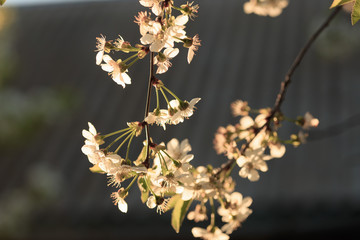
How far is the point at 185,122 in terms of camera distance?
338cm

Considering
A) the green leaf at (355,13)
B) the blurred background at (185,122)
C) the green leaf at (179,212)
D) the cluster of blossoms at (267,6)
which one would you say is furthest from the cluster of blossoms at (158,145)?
the blurred background at (185,122)

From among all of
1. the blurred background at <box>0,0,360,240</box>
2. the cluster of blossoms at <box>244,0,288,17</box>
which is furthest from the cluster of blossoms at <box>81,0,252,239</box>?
the blurred background at <box>0,0,360,240</box>

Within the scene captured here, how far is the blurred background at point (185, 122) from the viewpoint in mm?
2635

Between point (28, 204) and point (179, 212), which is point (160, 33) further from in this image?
point (28, 204)

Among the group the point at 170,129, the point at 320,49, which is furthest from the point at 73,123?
the point at 320,49

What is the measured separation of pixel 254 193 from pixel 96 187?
927 mm

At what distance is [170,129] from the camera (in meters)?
3.35

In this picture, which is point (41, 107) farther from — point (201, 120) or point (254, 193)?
point (254, 193)

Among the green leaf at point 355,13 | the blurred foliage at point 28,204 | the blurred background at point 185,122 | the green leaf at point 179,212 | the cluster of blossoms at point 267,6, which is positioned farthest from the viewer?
the blurred foliage at point 28,204

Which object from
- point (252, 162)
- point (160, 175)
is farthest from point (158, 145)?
point (252, 162)

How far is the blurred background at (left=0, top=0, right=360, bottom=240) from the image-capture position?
2.63 meters

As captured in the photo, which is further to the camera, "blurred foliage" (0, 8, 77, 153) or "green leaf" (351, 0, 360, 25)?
"blurred foliage" (0, 8, 77, 153)

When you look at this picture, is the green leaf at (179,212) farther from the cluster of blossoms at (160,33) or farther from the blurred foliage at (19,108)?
the blurred foliage at (19,108)

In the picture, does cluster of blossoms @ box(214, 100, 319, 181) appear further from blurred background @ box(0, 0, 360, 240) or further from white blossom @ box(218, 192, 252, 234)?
blurred background @ box(0, 0, 360, 240)
